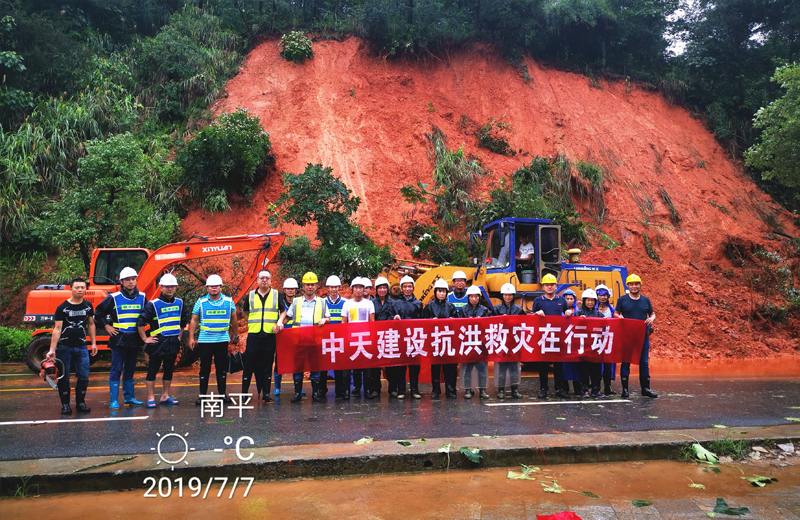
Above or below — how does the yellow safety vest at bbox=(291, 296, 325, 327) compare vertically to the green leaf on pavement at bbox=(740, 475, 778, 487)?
above

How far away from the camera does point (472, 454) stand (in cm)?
526

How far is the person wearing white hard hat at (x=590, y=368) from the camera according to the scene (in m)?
8.83

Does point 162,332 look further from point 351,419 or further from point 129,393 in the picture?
point 351,419

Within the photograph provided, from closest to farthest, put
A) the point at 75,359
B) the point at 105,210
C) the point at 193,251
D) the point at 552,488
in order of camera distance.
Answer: the point at 552,488 → the point at 75,359 → the point at 193,251 → the point at 105,210

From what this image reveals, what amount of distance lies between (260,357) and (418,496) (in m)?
4.18

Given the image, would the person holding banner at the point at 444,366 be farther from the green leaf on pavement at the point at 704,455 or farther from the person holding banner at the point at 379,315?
the green leaf on pavement at the point at 704,455

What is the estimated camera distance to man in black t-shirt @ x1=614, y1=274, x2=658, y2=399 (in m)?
8.66

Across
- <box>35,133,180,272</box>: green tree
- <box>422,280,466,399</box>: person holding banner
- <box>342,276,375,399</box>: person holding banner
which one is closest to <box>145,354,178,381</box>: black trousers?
<box>342,276,375,399</box>: person holding banner

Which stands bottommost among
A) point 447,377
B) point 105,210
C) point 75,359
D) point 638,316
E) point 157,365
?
point 447,377

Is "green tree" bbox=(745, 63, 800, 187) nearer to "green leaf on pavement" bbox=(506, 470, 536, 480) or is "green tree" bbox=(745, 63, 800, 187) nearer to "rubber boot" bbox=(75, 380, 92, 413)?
"green leaf on pavement" bbox=(506, 470, 536, 480)

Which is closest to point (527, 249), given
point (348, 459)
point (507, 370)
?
point (507, 370)

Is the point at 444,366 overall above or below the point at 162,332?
below

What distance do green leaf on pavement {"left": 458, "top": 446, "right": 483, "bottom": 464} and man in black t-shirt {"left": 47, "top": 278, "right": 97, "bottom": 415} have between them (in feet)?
17.4
